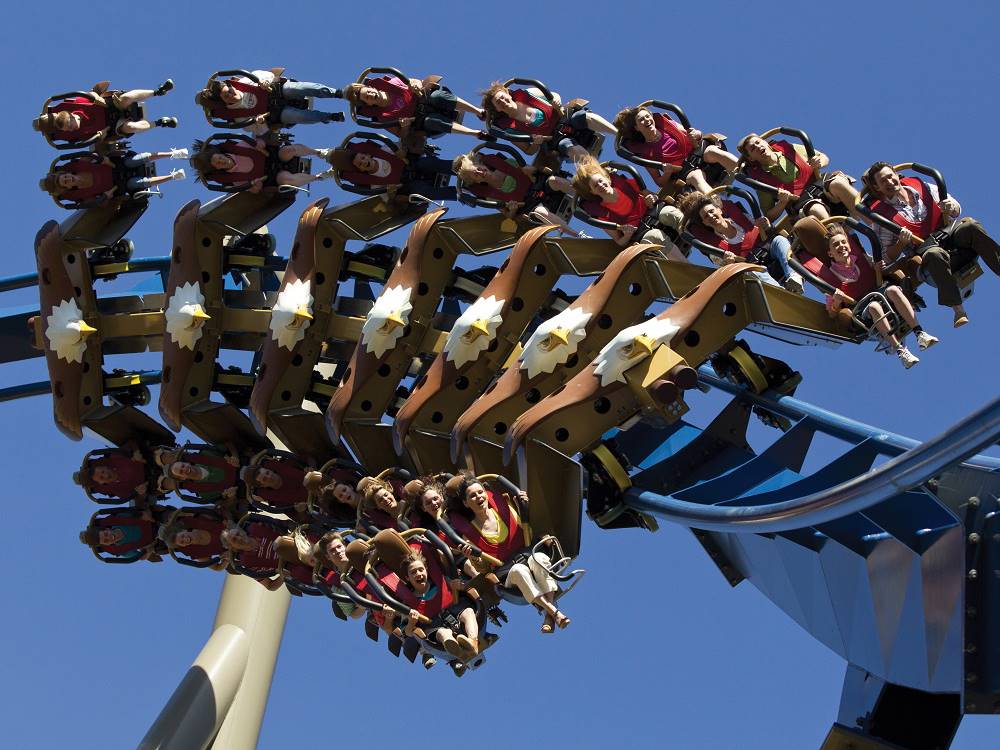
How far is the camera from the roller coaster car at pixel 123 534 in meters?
15.3

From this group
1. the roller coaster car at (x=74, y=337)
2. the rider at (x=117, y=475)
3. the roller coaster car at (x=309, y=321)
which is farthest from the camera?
the rider at (x=117, y=475)

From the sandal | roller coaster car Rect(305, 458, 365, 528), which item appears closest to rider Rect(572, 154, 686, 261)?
roller coaster car Rect(305, 458, 365, 528)

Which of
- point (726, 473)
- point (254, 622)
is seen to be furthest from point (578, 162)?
point (254, 622)

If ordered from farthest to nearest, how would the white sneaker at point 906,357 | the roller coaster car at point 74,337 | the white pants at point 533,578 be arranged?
the roller coaster car at point 74,337
the white sneaker at point 906,357
the white pants at point 533,578

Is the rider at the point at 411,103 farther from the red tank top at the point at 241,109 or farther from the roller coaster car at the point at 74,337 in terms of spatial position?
the roller coaster car at the point at 74,337

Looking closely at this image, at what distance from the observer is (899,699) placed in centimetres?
1226

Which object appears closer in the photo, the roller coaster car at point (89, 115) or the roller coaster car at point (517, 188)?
the roller coaster car at point (517, 188)

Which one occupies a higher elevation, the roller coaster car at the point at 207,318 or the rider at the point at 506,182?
the rider at the point at 506,182

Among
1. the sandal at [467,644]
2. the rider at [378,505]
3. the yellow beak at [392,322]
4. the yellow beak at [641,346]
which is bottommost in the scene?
the sandal at [467,644]

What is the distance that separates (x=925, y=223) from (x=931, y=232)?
67mm

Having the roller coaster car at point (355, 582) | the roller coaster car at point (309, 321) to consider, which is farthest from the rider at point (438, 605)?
the roller coaster car at point (309, 321)

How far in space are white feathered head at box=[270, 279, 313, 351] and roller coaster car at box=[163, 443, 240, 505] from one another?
1.23 m

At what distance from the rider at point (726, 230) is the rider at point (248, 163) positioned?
3.03 meters

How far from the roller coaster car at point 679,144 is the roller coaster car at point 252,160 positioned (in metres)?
2.58
